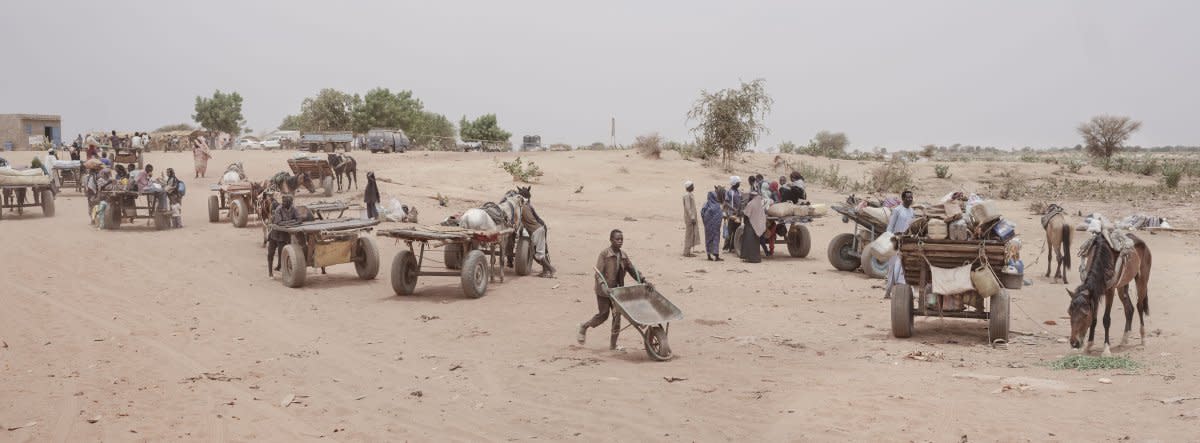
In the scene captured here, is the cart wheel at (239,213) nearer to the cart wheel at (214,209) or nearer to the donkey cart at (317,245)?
the cart wheel at (214,209)

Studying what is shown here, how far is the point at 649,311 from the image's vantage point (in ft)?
33.8

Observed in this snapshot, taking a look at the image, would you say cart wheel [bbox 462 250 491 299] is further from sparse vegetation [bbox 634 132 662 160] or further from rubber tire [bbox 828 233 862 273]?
sparse vegetation [bbox 634 132 662 160]

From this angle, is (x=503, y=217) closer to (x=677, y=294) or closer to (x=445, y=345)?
(x=677, y=294)

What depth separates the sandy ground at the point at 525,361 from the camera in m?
8.02

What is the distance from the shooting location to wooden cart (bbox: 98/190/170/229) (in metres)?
22.6

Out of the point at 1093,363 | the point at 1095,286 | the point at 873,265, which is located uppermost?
the point at 1095,286

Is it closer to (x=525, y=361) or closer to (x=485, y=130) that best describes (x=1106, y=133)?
(x=485, y=130)

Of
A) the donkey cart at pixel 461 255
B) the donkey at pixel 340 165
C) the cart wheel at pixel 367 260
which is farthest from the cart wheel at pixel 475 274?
the donkey at pixel 340 165

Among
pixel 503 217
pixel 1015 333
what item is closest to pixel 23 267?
pixel 503 217

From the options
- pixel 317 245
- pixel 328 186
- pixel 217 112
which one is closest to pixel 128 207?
pixel 328 186

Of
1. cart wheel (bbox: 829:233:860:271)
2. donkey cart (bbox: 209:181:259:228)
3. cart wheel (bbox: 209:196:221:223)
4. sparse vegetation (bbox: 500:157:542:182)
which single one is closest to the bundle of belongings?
cart wheel (bbox: 829:233:860:271)

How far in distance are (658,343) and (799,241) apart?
33.9ft

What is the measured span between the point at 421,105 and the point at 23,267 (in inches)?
2845

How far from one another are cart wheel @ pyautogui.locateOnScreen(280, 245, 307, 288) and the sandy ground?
1.35ft
